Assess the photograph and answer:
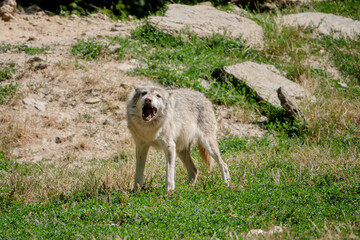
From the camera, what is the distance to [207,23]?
14.5 m

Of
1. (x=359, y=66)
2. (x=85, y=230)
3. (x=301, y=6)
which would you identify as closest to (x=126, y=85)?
(x=85, y=230)

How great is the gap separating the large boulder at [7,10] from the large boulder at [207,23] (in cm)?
452

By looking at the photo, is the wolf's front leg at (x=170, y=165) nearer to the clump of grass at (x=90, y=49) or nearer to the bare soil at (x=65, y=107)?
the bare soil at (x=65, y=107)

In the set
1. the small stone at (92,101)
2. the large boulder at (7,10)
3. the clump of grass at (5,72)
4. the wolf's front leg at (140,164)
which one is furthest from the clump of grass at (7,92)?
the wolf's front leg at (140,164)

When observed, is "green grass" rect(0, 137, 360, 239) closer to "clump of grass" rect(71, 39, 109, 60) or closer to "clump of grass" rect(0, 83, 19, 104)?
"clump of grass" rect(0, 83, 19, 104)

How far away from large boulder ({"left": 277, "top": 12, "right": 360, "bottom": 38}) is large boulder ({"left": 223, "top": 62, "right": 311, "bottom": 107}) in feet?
12.7

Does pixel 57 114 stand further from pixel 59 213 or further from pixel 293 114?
pixel 293 114

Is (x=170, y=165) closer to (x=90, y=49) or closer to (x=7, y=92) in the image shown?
(x=7, y=92)

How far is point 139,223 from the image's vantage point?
5457mm

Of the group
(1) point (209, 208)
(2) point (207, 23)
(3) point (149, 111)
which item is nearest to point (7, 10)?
(2) point (207, 23)

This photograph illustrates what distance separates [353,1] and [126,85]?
44.5 ft

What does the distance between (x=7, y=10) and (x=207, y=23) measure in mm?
6709

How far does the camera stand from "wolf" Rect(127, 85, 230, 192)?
21.6 feet

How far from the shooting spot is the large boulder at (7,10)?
43.3 feet
